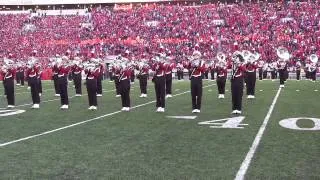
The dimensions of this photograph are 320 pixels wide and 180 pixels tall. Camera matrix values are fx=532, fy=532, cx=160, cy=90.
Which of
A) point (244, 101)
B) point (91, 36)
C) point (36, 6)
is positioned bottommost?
point (244, 101)

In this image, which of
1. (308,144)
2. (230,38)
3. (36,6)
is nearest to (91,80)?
(308,144)

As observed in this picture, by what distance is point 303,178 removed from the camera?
5945 millimetres

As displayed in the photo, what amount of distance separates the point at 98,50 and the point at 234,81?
3319 centimetres

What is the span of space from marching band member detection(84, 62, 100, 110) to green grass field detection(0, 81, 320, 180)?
1272 mm

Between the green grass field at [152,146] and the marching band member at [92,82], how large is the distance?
1.27 m

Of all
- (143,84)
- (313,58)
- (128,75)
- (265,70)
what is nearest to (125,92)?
(128,75)

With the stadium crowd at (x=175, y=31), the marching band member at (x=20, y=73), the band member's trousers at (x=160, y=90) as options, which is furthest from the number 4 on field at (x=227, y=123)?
the stadium crowd at (x=175, y=31)

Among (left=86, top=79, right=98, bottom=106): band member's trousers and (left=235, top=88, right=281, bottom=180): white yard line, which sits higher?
(left=86, top=79, right=98, bottom=106): band member's trousers

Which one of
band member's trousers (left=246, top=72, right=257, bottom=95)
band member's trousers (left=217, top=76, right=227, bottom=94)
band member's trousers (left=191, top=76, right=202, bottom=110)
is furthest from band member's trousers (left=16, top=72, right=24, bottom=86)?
band member's trousers (left=191, top=76, right=202, bottom=110)

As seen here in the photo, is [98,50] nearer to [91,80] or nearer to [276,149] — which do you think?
[91,80]

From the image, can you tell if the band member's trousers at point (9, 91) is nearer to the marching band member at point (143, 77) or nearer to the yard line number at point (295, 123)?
the marching band member at point (143, 77)

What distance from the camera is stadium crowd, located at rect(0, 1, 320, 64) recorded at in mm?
42469

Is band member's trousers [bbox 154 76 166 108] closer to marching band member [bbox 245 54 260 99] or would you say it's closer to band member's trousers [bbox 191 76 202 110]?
band member's trousers [bbox 191 76 202 110]

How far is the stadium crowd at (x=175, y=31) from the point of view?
139ft
